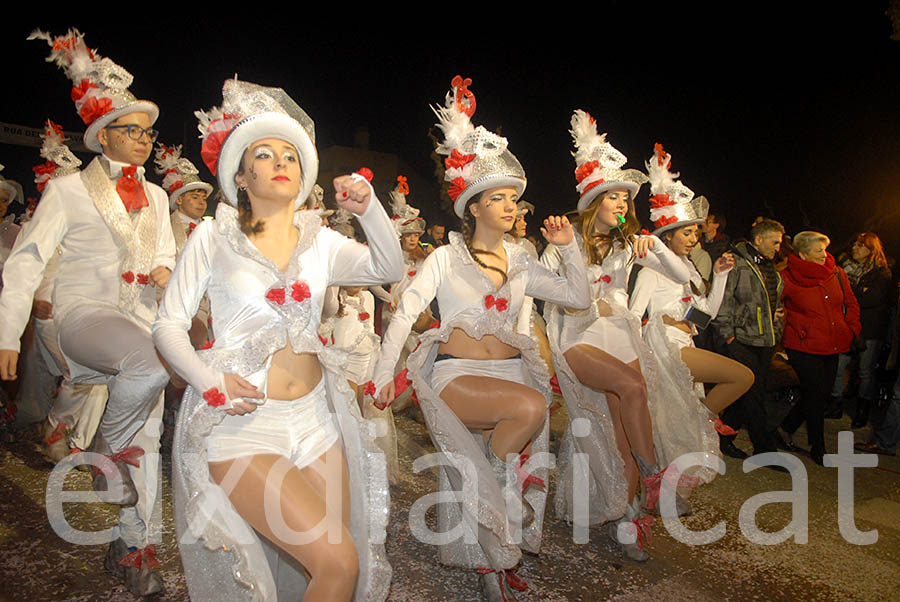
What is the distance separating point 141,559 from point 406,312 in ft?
5.82

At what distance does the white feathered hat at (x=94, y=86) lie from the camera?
3559mm

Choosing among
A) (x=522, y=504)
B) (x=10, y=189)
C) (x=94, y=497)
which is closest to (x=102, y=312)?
(x=94, y=497)

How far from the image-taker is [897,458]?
6418 millimetres

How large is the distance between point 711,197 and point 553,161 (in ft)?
11.4

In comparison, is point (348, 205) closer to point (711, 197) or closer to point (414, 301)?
point (414, 301)

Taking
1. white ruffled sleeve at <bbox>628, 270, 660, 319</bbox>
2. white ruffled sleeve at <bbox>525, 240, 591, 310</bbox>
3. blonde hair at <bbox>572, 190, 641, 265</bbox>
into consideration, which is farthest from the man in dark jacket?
white ruffled sleeve at <bbox>525, 240, 591, 310</bbox>

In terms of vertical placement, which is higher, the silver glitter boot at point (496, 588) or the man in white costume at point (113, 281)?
the man in white costume at point (113, 281)

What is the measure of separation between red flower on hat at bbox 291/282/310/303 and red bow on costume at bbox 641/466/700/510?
268 centimetres

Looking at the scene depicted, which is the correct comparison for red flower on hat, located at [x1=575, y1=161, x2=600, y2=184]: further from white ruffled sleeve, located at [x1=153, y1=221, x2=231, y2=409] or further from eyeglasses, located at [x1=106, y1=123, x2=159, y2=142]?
white ruffled sleeve, located at [x1=153, y1=221, x2=231, y2=409]

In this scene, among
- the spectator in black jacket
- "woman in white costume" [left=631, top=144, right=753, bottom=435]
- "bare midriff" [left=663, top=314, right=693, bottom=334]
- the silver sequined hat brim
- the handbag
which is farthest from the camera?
the spectator in black jacket

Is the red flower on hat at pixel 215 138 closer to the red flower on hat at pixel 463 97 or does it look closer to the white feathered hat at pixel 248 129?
the white feathered hat at pixel 248 129

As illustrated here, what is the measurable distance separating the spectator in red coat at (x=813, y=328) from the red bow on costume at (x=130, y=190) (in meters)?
5.90

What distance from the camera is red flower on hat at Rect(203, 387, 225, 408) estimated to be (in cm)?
220

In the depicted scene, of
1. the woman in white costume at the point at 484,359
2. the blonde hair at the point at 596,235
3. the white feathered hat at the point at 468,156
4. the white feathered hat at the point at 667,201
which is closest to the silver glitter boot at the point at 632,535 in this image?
the woman in white costume at the point at 484,359
